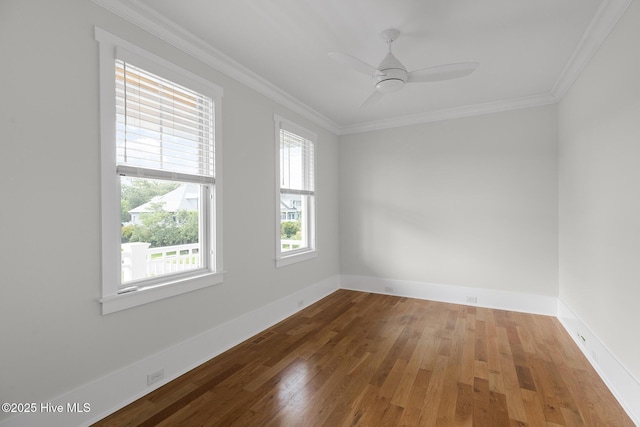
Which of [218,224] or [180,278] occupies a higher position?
[218,224]

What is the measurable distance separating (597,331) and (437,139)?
114 inches

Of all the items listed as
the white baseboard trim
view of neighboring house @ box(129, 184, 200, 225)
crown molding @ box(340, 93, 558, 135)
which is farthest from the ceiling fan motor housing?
the white baseboard trim

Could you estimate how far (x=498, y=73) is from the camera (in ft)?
10.2

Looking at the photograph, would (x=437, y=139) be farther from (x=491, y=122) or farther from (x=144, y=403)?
(x=144, y=403)

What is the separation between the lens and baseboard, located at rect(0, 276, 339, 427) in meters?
1.70

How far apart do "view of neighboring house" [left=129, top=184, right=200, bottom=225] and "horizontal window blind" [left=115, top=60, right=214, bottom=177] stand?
0.17m

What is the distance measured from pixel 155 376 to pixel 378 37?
3.23 m

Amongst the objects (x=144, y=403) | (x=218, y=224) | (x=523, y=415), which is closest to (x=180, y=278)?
(x=218, y=224)

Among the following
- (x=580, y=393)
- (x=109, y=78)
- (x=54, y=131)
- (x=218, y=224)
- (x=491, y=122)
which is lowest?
(x=580, y=393)

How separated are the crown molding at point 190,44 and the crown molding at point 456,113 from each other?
1.49 metres

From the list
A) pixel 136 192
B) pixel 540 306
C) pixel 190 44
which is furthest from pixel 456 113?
pixel 136 192

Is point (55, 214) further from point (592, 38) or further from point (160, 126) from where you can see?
point (592, 38)

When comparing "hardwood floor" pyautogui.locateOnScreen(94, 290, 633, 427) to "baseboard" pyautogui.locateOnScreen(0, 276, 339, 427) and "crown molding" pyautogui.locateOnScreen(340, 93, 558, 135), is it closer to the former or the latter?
"baseboard" pyautogui.locateOnScreen(0, 276, 339, 427)

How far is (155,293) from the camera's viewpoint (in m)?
2.21
